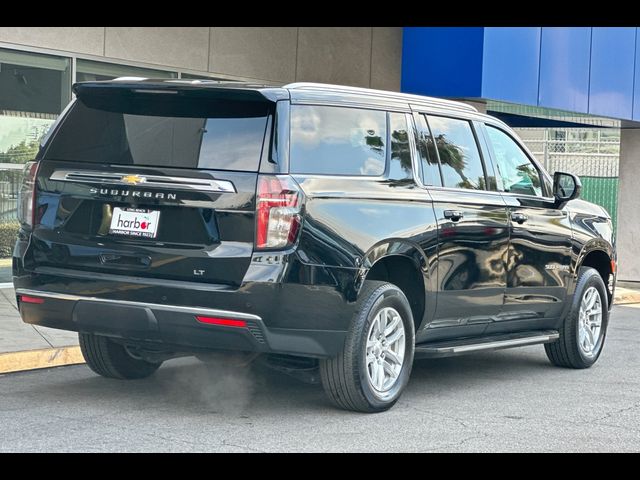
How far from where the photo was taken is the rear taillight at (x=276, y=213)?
21.4 ft

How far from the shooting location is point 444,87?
49.6 feet

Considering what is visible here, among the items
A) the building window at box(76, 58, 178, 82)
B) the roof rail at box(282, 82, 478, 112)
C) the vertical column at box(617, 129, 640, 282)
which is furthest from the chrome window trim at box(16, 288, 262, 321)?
the vertical column at box(617, 129, 640, 282)

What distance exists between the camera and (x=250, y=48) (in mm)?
15516

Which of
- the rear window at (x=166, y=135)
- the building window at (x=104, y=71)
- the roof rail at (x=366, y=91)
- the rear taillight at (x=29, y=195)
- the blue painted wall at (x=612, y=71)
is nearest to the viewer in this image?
the rear window at (x=166, y=135)

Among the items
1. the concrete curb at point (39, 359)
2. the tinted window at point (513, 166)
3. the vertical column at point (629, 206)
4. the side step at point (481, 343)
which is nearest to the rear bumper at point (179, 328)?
the side step at point (481, 343)

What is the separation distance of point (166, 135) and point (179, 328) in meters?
1.14

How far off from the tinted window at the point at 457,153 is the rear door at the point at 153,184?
1655 millimetres

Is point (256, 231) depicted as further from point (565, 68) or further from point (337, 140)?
point (565, 68)

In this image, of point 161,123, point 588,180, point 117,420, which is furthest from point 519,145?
point 588,180

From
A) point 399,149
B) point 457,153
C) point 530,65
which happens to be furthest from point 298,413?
point 530,65

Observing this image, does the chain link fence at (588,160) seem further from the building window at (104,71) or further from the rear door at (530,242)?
the rear door at (530,242)

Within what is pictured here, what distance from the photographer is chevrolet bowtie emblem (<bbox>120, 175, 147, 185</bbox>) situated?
6750 mm

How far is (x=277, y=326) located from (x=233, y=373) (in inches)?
74.7
